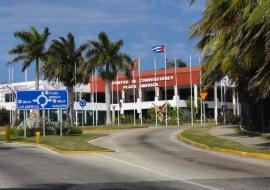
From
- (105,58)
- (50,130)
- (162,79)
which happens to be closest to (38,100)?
(50,130)

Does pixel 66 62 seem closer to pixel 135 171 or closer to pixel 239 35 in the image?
pixel 239 35

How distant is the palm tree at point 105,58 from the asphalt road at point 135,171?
39930mm

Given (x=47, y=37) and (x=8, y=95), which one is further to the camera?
(x=8, y=95)

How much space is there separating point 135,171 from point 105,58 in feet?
155

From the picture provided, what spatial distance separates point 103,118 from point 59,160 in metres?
73.6

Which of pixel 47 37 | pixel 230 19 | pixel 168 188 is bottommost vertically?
pixel 168 188

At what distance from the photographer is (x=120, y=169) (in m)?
17.3

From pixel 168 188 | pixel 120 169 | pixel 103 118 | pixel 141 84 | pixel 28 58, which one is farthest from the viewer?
pixel 103 118

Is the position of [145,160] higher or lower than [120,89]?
lower

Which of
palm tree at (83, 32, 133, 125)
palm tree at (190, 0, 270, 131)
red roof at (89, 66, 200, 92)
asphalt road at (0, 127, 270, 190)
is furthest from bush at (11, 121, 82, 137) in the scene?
red roof at (89, 66, 200, 92)

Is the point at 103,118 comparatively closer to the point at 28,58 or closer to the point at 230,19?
the point at 28,58

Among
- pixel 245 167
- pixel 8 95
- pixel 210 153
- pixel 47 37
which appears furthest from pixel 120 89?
pixel 245 167

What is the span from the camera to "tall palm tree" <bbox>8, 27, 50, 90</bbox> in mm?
59750

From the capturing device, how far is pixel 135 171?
16.6 meters
